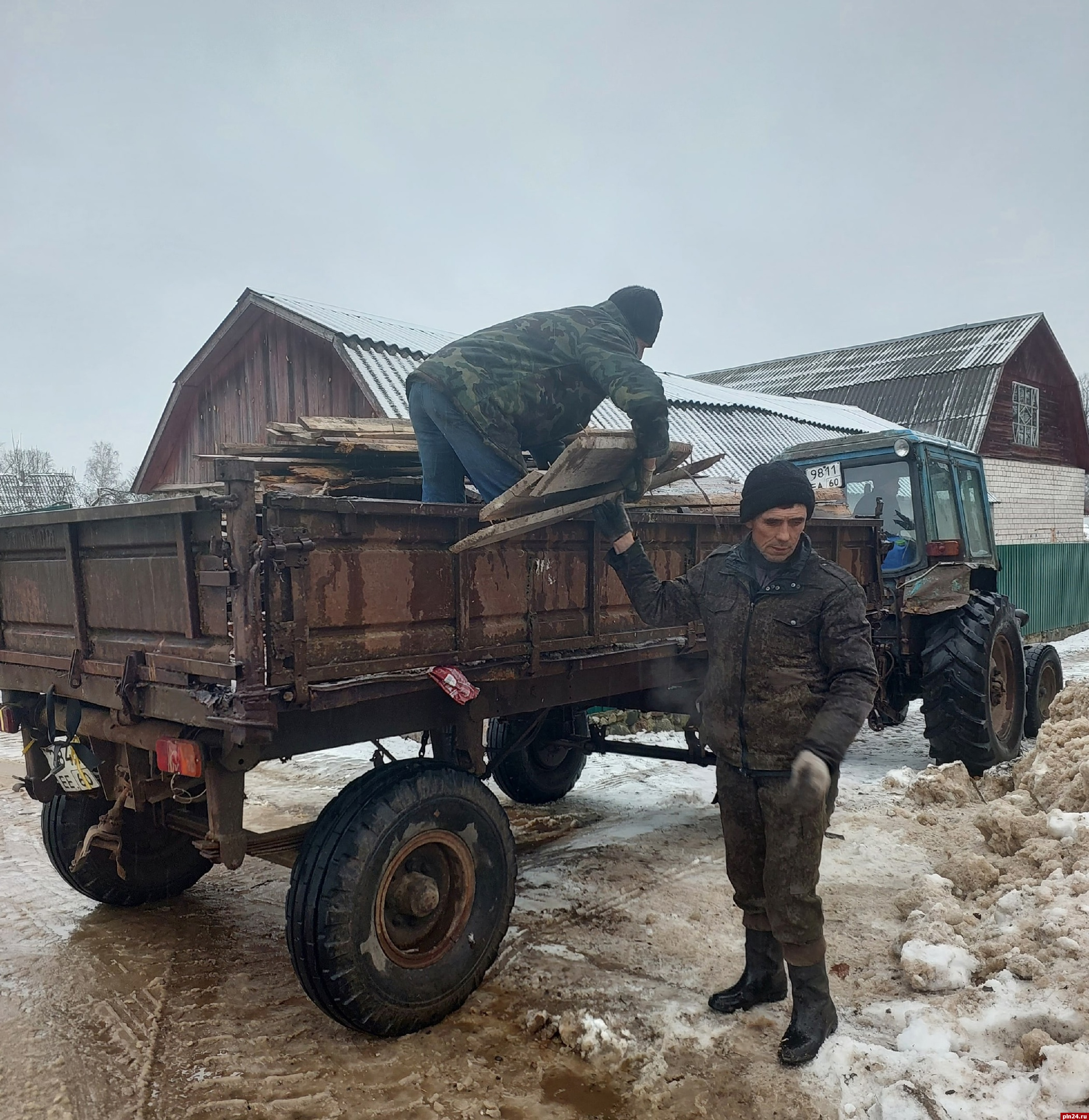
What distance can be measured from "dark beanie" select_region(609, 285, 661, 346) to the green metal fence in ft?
39.8

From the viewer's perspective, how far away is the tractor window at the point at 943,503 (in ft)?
21.7

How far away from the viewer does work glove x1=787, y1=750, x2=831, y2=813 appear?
2732mm

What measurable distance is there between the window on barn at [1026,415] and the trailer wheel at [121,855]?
2175 centimetres

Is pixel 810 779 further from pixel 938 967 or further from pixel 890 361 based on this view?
pixel 890 361

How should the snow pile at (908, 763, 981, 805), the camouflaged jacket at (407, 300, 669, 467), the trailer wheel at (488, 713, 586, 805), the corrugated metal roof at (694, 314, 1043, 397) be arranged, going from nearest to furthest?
the camouflaged jacket at (407, 300, 669, 467)
the snow pile at (908, 763, 981, 805)
the trailer wheel at (488, 713, 586, 805)
the corrugated metal roof at (694, 314, 1043, 397)

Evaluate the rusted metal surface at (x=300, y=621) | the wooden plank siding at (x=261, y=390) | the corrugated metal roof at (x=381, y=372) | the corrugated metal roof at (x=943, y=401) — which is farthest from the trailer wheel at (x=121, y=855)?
the corrugated metal roof at (x=943, y=401)

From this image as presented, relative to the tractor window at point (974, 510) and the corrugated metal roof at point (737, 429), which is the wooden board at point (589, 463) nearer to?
the tractor window at point (974, 510)

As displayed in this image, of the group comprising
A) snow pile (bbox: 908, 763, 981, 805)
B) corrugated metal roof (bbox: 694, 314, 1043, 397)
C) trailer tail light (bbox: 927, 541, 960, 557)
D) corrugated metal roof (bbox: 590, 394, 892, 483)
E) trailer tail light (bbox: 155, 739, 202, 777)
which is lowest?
snow pile (bbox: 908, 763, 981, 805)

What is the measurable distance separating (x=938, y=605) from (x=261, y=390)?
32.9 ft

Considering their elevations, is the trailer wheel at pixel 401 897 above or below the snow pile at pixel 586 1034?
above

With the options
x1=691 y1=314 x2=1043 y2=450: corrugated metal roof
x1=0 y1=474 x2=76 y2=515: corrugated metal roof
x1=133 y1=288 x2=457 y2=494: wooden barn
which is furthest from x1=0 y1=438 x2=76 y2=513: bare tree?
x1=691 y1=314 x2=1043 y2=450: corrugated metal roof

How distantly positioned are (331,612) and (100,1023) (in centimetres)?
179

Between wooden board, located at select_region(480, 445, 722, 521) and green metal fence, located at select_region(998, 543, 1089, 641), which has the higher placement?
wooden board, located at select_region(480, 445, 722, 521)

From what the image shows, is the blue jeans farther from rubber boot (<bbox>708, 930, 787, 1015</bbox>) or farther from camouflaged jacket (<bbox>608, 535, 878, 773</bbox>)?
rubber boot (<bbox>708, 930, 787, 1015</bbox>)
